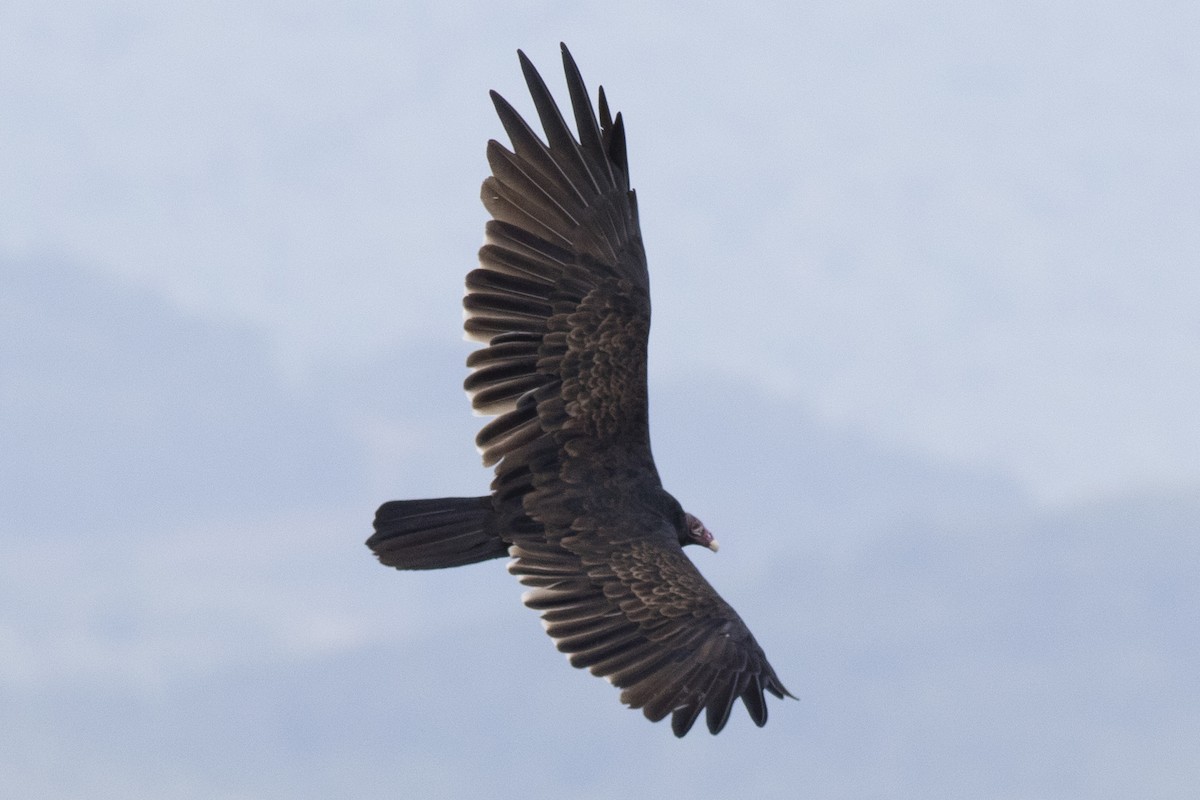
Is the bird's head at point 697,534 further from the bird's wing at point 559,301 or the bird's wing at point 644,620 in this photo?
the bird's wing at point 644,620

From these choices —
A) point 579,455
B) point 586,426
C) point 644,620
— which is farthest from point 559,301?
point 644,620

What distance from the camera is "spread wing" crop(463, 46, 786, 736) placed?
9.22 m

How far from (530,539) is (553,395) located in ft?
3.14

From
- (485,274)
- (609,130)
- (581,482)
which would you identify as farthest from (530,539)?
(609,130)

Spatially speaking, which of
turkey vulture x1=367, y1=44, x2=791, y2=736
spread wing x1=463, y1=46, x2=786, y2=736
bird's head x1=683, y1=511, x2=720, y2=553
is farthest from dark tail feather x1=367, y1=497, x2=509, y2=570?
bird's head x1=683, y1=511, x2=720, y2=553

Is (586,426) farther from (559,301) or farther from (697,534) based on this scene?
(697,534)

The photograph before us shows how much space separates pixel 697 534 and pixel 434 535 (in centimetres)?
178

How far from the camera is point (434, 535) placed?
396 inches

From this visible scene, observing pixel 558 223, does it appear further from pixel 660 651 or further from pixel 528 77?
pixel 660 651

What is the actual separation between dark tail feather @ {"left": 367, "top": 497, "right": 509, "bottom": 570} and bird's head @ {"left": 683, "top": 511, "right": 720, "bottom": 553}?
4.61ft

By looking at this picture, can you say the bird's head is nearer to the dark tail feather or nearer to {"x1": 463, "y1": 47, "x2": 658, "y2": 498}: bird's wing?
{"x1": 463, "y1": 47, "x2": 658, "y2": 498}: bird's wing

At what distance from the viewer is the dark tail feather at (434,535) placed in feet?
32.8

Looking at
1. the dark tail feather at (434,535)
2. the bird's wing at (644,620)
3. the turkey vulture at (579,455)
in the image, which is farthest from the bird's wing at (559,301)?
the bird's wing at (644,620)

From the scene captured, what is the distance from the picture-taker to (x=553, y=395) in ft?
34.1
